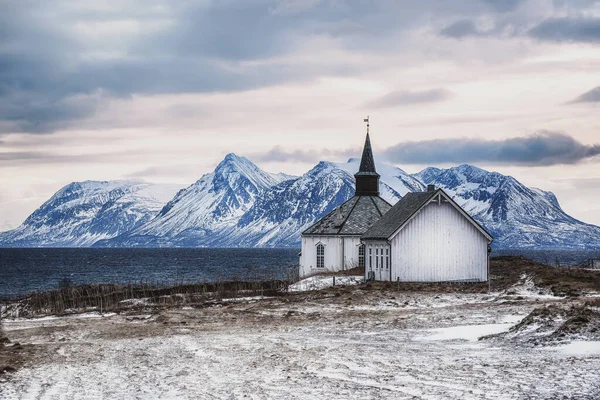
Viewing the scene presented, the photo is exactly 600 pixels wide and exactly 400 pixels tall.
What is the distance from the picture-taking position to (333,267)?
71688mm

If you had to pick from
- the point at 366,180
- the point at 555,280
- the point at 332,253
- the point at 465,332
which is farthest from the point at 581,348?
the point at 366,180

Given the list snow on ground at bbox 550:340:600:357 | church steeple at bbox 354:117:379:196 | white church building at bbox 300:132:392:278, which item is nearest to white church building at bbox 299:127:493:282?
white church building at bbox 300:132:392:278

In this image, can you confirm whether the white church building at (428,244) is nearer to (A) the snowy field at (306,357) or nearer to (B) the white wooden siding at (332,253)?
(B) the white wooden siding at (332,253)

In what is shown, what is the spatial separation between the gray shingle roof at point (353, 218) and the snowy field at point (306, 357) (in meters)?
26.7

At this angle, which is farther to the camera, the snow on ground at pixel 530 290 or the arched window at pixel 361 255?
the arched window at pixel 361 255

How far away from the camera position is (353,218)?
72750mm

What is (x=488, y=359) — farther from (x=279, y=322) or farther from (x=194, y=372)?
(x=279, y=322)

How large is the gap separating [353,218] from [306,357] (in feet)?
155

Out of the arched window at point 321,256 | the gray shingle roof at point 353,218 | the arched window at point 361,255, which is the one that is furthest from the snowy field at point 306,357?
the arched window at point 321,256

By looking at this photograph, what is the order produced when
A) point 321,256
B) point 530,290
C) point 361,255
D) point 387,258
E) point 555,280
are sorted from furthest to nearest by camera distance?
point 321,256 < point 361,255 < point 387,258 < point 555,280 < point 530,290

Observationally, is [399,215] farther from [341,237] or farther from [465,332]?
[465,332]

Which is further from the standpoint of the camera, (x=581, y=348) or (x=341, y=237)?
(x=341, y=237)

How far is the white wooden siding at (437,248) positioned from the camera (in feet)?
193

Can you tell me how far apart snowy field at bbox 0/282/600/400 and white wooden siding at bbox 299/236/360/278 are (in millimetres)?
26068
